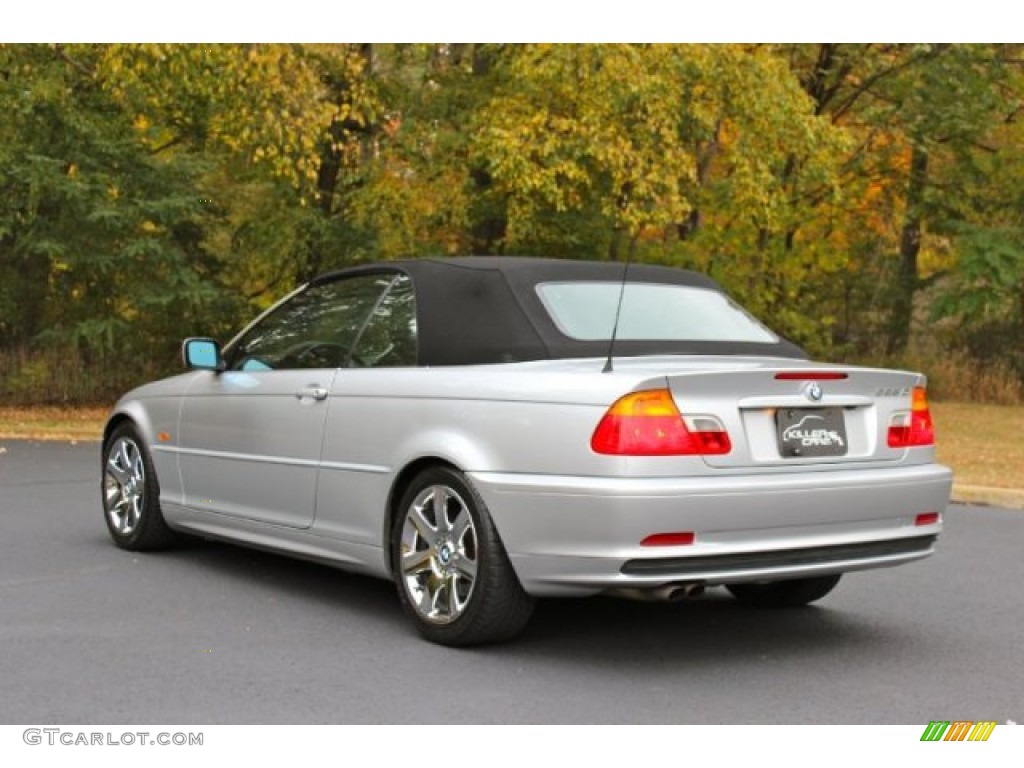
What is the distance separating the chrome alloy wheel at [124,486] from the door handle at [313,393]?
1.80m

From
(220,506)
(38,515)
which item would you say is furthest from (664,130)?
(220,506)

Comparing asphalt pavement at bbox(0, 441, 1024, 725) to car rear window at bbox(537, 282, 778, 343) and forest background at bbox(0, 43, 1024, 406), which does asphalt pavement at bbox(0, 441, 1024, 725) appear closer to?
car rear window at bbox(537, 282, 778, 343)

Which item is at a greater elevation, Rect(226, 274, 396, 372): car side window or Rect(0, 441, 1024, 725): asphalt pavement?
Rect(226, 274, 396, 372): car side window

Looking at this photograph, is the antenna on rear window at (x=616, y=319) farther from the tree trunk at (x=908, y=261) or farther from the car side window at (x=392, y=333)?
the tree trunk at (x=908, y=261)

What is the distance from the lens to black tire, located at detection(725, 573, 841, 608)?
6.73 m

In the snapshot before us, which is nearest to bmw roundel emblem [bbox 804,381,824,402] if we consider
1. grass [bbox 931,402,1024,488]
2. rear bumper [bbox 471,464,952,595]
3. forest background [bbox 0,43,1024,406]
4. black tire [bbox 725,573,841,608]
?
rear bumper [bbox 471,464,952,595]

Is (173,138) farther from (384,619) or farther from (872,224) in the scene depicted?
(384,619)

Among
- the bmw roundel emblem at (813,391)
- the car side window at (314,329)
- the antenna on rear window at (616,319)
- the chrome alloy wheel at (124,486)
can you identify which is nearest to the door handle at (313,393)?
the car side window at (314,329)

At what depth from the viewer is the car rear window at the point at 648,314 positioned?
623 centimetres

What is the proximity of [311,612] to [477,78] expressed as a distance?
18633 millimetres

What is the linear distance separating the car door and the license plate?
212cm

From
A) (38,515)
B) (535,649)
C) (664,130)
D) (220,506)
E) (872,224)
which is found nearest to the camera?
(535,649)

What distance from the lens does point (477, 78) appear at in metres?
24.2

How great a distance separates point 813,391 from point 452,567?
5.31 feet
